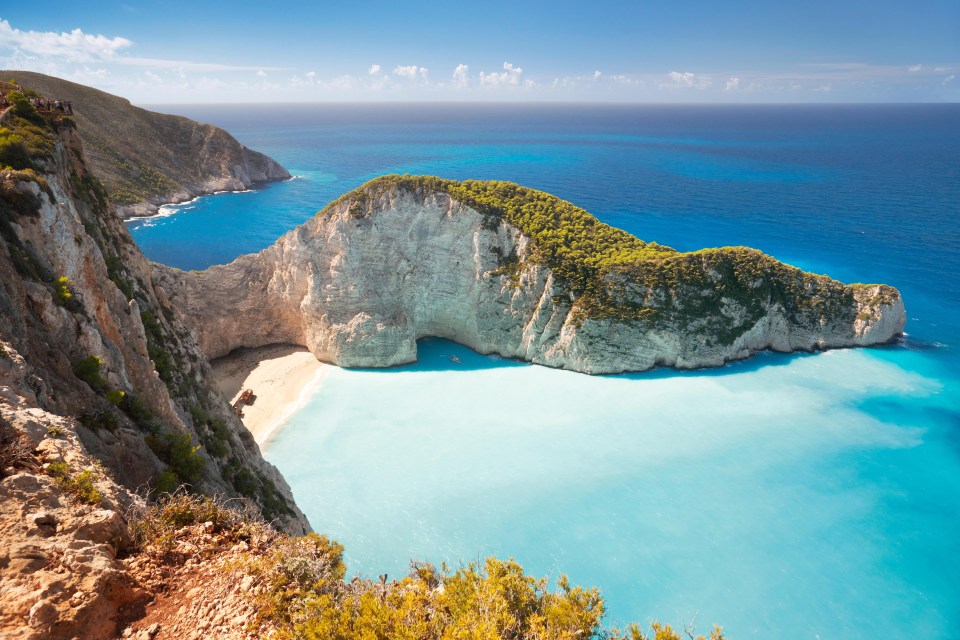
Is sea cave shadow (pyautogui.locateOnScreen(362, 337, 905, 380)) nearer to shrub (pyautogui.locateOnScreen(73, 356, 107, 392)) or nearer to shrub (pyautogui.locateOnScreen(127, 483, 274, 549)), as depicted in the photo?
shrub (pyautogui.locateOnScreen(73, 356, 107, 392))

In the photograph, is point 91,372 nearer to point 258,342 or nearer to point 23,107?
point 23,107

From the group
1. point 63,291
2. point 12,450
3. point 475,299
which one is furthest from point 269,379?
point 12,450

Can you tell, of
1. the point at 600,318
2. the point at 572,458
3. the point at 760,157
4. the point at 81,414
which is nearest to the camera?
the point at 81,414

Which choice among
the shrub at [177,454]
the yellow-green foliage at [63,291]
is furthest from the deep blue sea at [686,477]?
the yellow-green foliage at [63,291]

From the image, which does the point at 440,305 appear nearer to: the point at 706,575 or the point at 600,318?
the point at 600,318

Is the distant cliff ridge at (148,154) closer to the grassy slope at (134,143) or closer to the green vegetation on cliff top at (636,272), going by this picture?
the grassy slope at (134,143)

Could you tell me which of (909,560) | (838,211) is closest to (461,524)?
(909,560)
